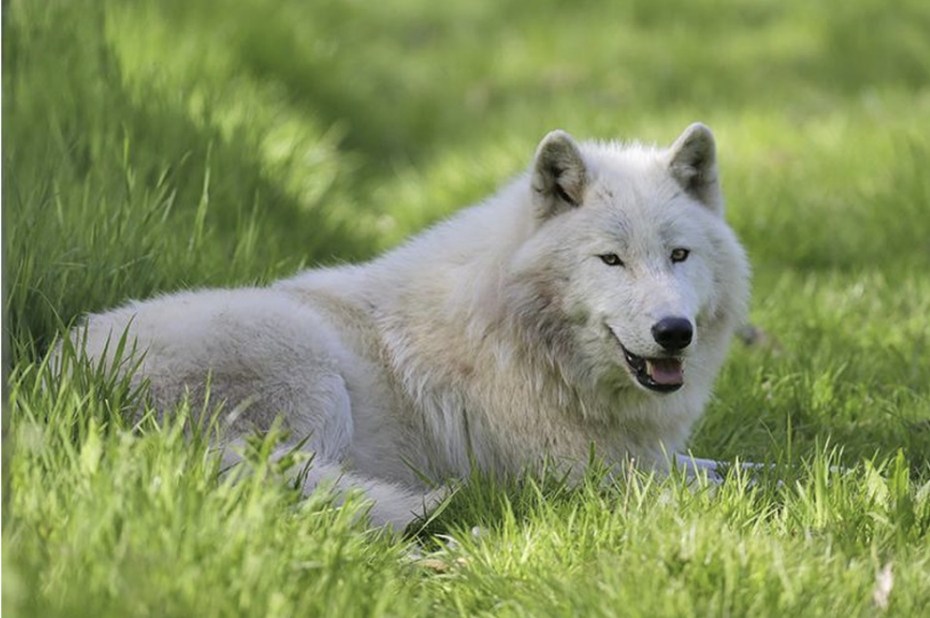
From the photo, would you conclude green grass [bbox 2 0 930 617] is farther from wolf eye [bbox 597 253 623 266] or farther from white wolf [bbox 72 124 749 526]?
wolf eye [bbox 597 253 623 266]

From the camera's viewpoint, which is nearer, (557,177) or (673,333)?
(673,333)

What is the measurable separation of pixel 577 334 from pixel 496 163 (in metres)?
4.71

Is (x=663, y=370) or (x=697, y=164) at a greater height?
(x=697, y=164)

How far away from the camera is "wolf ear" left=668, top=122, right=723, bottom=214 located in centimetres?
476

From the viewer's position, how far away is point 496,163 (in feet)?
30.0

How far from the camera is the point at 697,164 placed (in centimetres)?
484

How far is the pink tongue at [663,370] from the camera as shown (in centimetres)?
440

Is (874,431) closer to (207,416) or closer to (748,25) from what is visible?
(207,416)

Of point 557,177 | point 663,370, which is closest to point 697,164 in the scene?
point 557,177

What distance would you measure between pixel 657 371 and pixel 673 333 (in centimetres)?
23

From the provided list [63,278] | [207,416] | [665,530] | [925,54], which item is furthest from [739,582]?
[925,54]

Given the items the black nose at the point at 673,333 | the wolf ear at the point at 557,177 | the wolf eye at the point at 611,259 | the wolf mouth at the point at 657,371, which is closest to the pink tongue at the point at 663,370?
the wolf mouth at the point at 657,371

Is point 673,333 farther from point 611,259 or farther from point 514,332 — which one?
point 514,332

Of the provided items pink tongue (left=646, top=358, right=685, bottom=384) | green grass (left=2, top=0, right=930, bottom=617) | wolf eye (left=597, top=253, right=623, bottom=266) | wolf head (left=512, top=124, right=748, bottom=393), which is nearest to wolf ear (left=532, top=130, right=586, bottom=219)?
wolf head (left=512, top=124, right=748, bottom=393)
